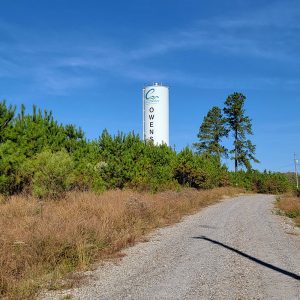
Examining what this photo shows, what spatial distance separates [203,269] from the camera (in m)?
9.23

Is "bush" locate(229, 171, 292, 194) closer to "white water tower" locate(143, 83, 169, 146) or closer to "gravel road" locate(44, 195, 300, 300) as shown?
"white water tower" locate(143, 83, 169, 146)

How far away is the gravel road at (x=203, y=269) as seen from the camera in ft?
23.8

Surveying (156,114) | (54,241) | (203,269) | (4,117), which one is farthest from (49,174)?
(156,114)

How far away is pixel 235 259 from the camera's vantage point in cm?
1046

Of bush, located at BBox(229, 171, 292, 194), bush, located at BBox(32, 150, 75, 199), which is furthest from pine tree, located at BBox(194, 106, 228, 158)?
bush, located at BBox(32, 150, 75, 199)

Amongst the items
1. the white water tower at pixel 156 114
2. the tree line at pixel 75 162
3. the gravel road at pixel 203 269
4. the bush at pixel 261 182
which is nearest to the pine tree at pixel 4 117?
the tree line at pixel 75 162

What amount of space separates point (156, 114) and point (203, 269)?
142 ft

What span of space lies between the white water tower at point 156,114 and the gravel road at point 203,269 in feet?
119

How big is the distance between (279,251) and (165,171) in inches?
960

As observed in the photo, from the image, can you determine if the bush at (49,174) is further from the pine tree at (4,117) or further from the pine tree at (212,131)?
the pine tree at (212,131)

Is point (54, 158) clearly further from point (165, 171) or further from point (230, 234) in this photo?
point (165, 171)

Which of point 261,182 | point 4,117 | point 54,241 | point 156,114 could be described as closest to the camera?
point 54,241

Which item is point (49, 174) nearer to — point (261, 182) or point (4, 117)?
point (4, 117)

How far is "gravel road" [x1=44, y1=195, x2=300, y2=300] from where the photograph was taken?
23.8 feet
